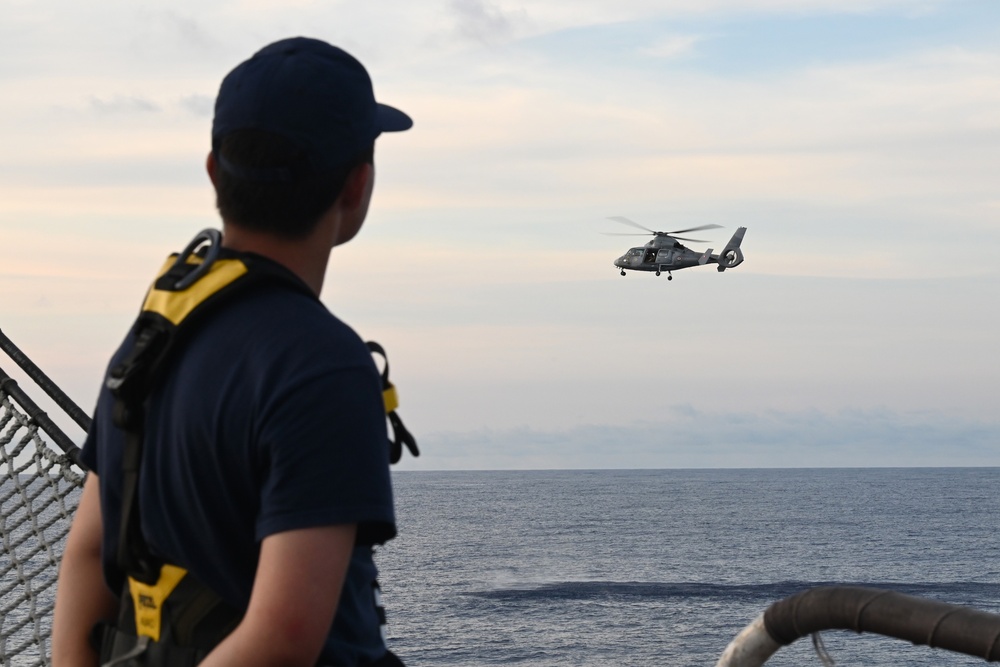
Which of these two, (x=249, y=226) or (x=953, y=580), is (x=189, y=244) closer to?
(x=249, y=226)

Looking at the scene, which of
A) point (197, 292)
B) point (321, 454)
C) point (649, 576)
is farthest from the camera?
point (649, 576)

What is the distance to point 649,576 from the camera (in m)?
115

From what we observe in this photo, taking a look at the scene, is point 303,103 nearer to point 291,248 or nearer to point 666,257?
point 291,248

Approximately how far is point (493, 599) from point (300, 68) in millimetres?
104379

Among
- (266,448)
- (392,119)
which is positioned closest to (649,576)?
(392,119)

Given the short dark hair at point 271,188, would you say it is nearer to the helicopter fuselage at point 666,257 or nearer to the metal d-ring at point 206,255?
the metal d-ring at point 206,255

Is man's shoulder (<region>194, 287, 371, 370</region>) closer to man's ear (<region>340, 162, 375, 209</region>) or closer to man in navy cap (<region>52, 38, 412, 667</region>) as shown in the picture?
man in navy cap (<region>52, 38, 412, 667</region>)

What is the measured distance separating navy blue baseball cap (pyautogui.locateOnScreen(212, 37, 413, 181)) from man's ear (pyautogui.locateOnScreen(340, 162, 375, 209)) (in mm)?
37

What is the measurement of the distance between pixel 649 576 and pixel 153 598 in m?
116

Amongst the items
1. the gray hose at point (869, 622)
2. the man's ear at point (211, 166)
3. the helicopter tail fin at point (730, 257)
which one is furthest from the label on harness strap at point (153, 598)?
the helicopter tail fin at point (730, 257)

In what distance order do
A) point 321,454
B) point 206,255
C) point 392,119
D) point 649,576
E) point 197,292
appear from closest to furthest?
point 321,454 < point 197,292 < point 206,255 < point 392,119 < point 649,576

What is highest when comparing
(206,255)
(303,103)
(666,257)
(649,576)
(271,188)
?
(666,257)

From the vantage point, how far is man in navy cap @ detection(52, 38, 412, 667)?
1736 mm

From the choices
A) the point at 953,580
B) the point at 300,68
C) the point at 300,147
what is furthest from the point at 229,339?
the point at 953,580
